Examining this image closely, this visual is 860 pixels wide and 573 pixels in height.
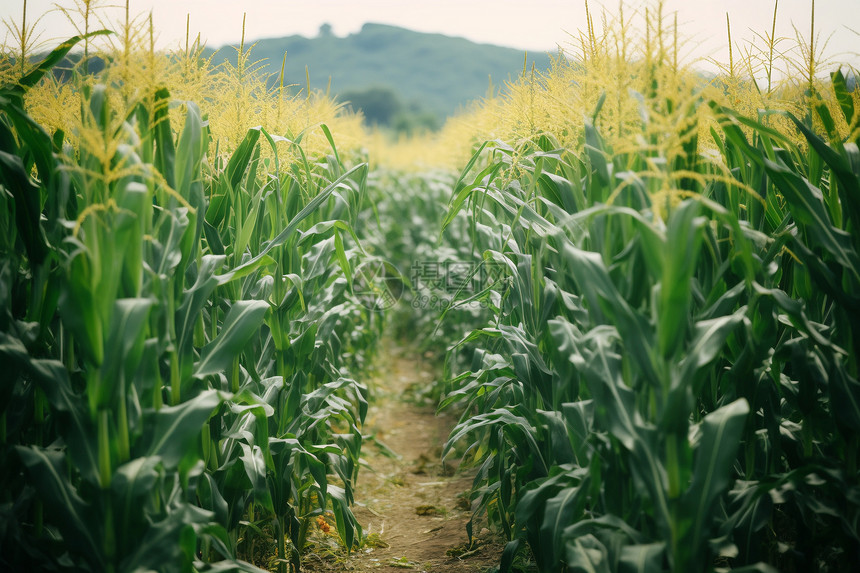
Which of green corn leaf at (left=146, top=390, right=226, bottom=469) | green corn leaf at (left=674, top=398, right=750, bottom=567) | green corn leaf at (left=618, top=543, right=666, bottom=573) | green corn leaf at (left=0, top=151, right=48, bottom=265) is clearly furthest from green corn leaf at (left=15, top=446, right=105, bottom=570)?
green corn leaf at (left=674, top=398, right=750, bottom=567)

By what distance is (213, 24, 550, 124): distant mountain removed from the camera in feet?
225

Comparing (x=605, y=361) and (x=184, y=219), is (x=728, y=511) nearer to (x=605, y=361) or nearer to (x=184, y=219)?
(x=605, y=361)

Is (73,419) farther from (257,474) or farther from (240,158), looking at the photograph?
(240,158)

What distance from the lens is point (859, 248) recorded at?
218 cm

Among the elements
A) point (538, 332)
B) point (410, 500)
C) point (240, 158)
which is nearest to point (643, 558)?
point (538, 332)

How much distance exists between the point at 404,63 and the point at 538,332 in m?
88.3

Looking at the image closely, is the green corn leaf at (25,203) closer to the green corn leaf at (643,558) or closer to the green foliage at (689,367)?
the green foliage at (689,367)

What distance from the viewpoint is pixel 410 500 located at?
→ 4340 millimetres

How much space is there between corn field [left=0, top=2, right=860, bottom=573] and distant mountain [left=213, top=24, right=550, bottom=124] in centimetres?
5942

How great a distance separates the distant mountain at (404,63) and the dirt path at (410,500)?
56837 millimetres

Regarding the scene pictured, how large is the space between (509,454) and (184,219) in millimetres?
1928

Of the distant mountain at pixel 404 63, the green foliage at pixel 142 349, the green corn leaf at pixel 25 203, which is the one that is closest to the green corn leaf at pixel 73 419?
the green foliage at pixel 142 349

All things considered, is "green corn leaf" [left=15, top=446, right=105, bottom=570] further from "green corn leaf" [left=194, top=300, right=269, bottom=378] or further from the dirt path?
the dirt path

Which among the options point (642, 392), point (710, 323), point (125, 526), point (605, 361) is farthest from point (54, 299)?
point (710, 323)
